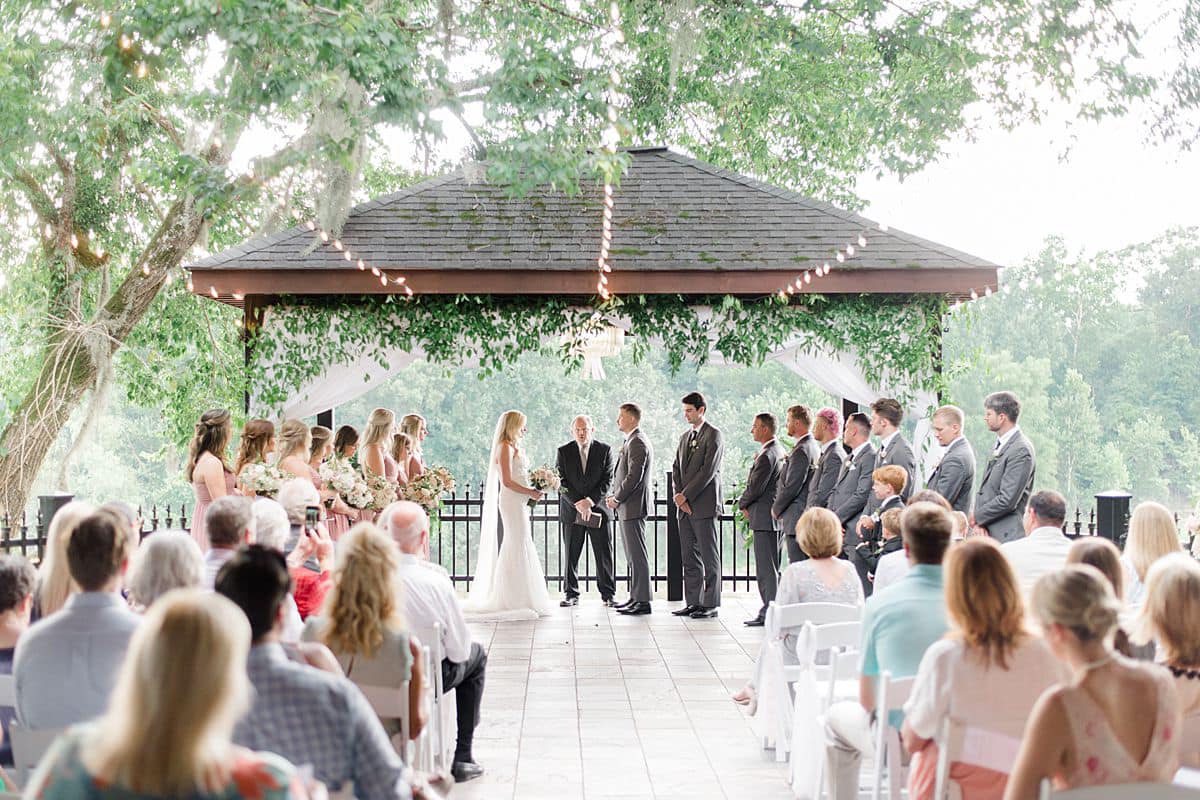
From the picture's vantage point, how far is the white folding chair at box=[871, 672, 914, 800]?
12.6 ft

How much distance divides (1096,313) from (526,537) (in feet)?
107

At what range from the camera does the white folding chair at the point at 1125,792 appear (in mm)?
2729

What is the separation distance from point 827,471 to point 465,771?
14.2ft

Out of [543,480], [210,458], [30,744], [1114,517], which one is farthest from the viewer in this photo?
[543,480]

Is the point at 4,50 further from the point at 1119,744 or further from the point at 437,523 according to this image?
the point at 1119,744

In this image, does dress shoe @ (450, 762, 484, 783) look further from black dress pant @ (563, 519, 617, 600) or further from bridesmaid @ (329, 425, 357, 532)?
black dress pant @ (563, 519, 617, 600)

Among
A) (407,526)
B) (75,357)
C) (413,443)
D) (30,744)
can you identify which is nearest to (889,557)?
(407,526)

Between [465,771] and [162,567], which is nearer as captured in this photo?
[162,567]

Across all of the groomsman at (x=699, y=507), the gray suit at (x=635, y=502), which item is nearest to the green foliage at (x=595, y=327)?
the groomsman at (x=699, y=507)

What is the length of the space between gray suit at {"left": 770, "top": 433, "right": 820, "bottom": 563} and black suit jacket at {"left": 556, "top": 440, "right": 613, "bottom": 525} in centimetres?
178

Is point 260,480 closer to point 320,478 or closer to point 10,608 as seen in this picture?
point 320,478

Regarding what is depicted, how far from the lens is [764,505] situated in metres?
9.80

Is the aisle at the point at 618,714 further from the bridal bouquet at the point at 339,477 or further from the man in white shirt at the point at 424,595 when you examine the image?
the bridal bouquet at the point at 339,477

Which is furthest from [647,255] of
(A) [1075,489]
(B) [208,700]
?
(A) [1075,489]
